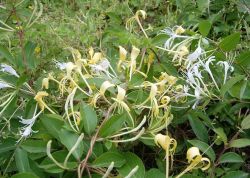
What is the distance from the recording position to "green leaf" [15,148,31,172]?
929mm

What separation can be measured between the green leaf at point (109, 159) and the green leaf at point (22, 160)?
0.58 ft

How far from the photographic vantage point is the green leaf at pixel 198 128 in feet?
3.44

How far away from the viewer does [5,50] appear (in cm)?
111

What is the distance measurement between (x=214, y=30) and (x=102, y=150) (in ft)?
3.34

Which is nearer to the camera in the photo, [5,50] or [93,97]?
[93,97]

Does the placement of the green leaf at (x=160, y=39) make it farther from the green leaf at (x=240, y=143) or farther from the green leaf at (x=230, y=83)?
the green leaf at (x=240, y=143)

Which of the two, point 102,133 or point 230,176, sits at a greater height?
point 102,133

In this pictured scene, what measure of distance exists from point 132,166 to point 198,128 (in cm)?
25

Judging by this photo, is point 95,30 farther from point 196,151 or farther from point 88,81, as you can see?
point 196,151

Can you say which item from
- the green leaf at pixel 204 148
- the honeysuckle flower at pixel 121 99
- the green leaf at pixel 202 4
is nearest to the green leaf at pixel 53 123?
the honeysuckle flower at pixel 121 99

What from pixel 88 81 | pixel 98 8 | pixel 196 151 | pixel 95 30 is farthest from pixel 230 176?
pixel 98 8

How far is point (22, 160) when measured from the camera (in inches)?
37.1

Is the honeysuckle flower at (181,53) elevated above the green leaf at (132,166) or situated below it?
above

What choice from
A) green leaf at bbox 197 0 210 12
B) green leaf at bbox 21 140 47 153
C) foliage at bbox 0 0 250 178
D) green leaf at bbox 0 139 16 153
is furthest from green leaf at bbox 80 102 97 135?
green leaf at bbox 197 0 210 12
